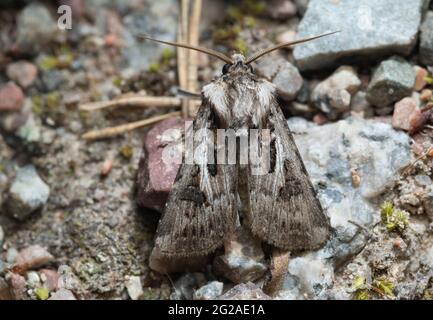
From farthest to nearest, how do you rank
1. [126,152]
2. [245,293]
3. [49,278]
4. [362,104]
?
[126,152], [362,104], [49,278], [245,293]

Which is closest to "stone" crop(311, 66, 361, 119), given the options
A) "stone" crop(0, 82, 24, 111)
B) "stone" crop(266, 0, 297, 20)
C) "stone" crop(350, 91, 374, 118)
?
"stone" crop(350, 91, 374, 118)

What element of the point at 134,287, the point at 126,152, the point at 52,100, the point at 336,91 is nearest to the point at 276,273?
the point at 134,287

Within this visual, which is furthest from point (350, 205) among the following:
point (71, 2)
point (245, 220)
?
point (71, 2)

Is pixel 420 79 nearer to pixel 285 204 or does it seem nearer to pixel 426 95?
pixel 426 95

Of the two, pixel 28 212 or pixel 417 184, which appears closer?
pixel 417 184

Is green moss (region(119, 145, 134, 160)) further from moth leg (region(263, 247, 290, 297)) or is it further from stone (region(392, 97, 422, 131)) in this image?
stone (region(392, 97, 422, 131))

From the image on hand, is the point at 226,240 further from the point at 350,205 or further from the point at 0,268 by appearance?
the point at 0,268
